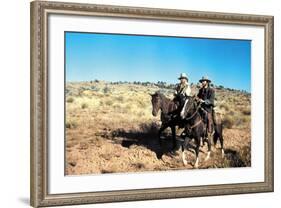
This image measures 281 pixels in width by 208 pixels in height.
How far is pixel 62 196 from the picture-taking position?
1727 millimetres

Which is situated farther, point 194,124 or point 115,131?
point 194,124

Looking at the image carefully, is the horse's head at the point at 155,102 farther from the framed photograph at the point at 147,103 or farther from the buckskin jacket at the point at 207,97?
the buckskin jacket at the point at 207,97

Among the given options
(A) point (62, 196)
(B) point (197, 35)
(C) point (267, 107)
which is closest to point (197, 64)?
(B) point (197, 35)

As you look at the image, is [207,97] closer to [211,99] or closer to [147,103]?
[211,99]

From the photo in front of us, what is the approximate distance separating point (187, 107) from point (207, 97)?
0.07 meters

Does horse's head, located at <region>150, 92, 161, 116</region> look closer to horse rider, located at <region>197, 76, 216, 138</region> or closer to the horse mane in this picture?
the horse mane

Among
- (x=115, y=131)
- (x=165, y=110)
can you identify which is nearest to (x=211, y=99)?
(x=165, y=110)

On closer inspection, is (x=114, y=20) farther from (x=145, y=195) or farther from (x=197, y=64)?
(x=145, y=195)

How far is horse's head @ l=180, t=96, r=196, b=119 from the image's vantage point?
1880 millimetres

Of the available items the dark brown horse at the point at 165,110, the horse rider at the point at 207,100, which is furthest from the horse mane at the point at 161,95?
the horse rider at the point at 207,100

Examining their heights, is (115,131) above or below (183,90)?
below

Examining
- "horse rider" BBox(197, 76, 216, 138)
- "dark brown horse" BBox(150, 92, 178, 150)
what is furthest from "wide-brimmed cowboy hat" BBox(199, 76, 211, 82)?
"dark brown horse" BBox(150, 92, 178, 150)

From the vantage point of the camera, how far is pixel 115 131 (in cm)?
179

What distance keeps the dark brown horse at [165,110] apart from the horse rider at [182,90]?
0.02m
